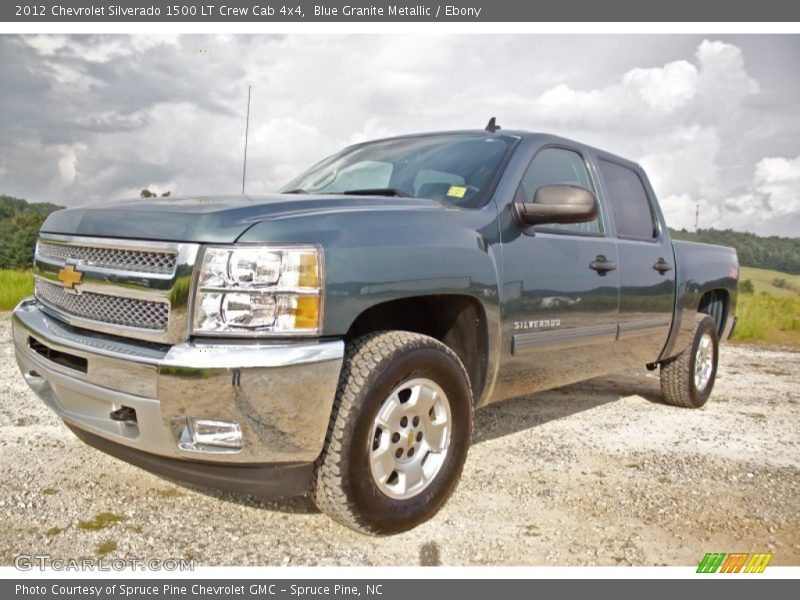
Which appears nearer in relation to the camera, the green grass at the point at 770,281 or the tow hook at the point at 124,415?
the tow hook at the point at 124,415

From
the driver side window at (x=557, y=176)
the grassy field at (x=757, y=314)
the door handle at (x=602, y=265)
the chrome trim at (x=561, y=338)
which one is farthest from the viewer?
the grassy field at (x=757, y=314)

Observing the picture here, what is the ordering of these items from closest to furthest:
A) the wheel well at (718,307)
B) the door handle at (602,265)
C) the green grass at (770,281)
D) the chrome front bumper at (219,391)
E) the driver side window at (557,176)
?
the chrome front bumper at (219,391) < the driver side window at (557,176) < the door handle at (602,265) < the wheel well at (718,307) < the green grass at (770,281)

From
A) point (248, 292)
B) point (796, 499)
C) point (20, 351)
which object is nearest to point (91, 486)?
point (20, 351)

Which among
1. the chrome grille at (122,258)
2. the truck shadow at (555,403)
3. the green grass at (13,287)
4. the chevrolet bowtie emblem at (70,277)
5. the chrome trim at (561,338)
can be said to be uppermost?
the chrome grille at (122,258)

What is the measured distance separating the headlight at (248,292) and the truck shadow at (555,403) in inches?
83.3

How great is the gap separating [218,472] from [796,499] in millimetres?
2886

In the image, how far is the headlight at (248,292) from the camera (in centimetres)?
221

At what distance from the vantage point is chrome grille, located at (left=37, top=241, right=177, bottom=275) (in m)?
2.30

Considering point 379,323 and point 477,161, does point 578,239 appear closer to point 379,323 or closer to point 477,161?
point 477,161

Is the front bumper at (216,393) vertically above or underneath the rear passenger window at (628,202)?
underneath

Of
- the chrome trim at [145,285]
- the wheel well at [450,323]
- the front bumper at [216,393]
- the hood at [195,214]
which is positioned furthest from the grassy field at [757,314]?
the chrome trim at [145,285]

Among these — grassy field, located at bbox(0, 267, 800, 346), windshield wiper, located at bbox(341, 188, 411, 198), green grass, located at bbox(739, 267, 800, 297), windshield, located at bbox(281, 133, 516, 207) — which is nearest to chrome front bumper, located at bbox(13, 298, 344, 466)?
windshield wiper, located at bbox(341, 188, 411, 198)

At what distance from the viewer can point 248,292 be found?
2.21 meters

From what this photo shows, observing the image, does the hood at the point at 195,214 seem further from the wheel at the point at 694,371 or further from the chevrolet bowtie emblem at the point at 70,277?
the wheel at the point at 694,371
